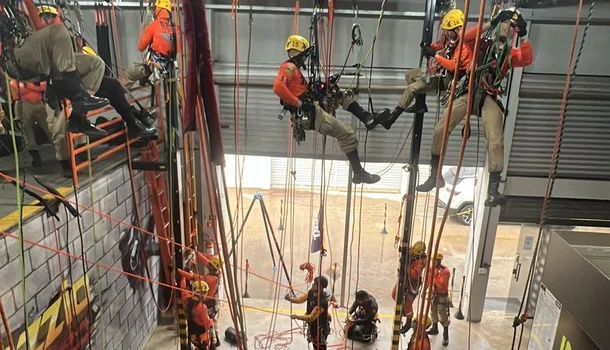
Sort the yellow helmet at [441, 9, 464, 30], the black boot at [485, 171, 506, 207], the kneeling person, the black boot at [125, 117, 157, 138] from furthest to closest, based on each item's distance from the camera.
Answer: the kneeling person < the black boot at [125, 117, 157, 138] < the black boot at [485, 171, 506, 207] < the yellow helmet at [441, 9, 464, 30]

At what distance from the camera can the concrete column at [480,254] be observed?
483 cm

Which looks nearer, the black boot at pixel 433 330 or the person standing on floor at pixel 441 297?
the person standing on floor at pixel 441 297

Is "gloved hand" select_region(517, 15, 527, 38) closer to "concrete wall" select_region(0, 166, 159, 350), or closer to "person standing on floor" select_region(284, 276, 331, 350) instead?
"person standing on floor" select_region(284, 276, 331, 350)

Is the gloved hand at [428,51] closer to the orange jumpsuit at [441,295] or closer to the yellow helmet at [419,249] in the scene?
the yellow helmet at [419,249]

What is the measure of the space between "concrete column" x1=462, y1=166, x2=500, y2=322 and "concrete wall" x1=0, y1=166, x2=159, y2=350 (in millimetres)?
3211

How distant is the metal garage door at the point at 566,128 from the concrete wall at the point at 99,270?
11.9ft

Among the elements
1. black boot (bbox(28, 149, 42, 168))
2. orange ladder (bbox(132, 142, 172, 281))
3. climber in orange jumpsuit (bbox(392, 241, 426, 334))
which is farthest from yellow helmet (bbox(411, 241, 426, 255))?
black boot (bbox(28, 149, 42, 168))

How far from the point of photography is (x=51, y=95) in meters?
2.11

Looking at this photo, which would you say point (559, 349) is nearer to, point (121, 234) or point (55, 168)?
point (121, 234)

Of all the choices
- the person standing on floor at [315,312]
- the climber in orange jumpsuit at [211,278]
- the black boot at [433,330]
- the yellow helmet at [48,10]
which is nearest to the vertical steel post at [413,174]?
the person standing on floor at [315,312]

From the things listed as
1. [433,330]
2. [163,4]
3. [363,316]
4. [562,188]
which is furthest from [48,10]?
[562,188]

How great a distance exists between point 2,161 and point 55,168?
1.27 ft

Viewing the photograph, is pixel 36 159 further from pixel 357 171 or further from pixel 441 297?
pixel 441 297

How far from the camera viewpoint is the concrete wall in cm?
256
